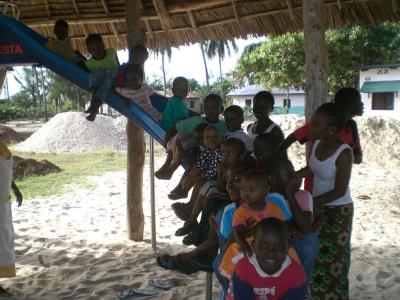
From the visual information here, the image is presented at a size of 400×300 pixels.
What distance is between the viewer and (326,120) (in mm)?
2723

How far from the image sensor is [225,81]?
4781cm

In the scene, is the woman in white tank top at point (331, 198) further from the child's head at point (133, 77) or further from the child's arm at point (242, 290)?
the child's head at point (133, 77)

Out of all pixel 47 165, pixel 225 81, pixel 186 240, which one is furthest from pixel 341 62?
pixel 225 81

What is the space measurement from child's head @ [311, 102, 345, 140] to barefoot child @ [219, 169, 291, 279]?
0.60 m

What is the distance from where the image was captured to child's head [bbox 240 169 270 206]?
7.53ft

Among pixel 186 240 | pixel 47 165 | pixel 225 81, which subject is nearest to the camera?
pixel 186 240

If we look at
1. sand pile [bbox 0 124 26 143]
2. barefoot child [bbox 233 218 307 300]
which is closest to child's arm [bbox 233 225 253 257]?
barefoot child [bbox 233 218 307 300]

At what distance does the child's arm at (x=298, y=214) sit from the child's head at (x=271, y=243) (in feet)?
1.47

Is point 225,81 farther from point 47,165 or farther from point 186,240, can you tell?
point 186,240

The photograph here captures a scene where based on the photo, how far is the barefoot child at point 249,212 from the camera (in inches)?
90.5

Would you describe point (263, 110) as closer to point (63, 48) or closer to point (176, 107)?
point (176, 107)

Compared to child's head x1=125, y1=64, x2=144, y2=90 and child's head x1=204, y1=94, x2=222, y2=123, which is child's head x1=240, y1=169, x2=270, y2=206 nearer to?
child's head x1=204, y1=94, x2=222, y2=123

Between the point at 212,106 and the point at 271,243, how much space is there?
1891 millimetres

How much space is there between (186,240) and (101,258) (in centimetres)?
237
